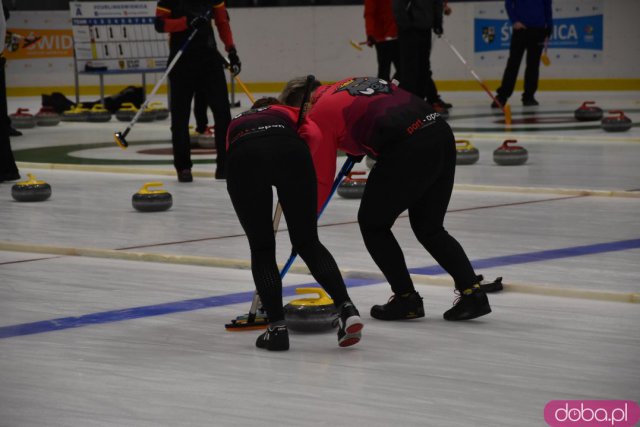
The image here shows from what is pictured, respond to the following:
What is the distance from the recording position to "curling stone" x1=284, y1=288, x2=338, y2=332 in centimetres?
457

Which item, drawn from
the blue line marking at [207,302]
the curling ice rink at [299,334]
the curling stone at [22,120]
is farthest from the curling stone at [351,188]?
the curling stone at [22,120]

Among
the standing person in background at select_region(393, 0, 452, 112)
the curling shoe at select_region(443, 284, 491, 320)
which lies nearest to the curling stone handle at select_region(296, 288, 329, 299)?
the curling shoe at select_region(443, 284, 491, 320)

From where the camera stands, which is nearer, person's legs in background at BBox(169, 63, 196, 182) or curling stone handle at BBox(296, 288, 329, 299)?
curling stone handle at BBox(296, 288, 329, 299)

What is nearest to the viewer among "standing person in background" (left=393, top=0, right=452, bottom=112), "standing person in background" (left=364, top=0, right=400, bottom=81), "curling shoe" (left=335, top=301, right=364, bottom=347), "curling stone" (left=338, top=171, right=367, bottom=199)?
"curling shoe" (left=335, top=301, right=364, bottom=347)

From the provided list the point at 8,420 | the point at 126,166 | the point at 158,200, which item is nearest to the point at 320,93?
the point at 8,420

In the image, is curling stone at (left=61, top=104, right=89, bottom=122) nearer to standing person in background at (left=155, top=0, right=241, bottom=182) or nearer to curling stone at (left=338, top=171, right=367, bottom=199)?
standing person in background at (left=155, top=0, right=241, bottom=182)

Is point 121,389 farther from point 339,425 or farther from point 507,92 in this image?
point 507,92

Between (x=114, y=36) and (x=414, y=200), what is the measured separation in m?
12.8

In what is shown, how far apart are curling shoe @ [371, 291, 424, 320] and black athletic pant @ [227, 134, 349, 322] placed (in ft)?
1.49

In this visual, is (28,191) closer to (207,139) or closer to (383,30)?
(207,139)

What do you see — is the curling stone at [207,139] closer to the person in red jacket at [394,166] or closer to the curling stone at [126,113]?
the curling stone at [126,113]

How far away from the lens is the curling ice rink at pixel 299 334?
363cm

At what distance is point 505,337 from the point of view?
4.46m

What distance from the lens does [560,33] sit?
65.1 feet
